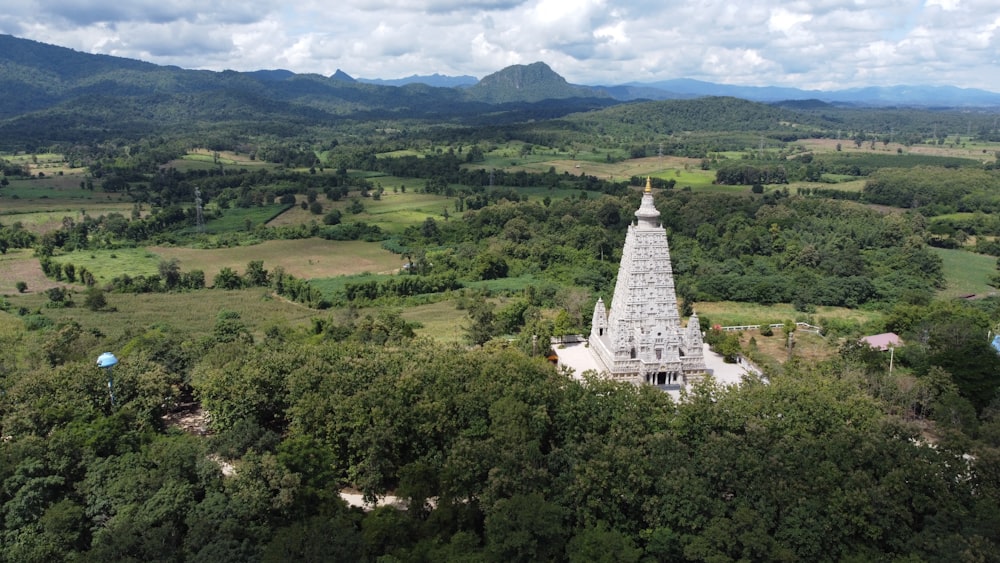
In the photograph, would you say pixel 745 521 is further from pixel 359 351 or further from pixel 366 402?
pixel 359 351

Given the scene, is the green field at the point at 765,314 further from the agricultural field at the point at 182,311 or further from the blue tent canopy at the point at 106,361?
the blue tent canopy at the point at 106,361

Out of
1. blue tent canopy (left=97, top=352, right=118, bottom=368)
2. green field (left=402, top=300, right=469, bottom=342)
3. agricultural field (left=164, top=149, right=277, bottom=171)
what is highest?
agricultural field (left=164, top=149, right=277, bottom=171)

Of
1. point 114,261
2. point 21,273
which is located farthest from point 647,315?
point 21,273

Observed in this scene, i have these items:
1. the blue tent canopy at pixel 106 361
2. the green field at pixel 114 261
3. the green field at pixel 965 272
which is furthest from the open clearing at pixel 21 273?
the green field at pixel 965 272

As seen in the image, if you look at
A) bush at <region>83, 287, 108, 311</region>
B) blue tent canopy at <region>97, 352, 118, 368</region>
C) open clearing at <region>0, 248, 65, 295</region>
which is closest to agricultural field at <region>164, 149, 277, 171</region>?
open clearing at <region>0, 248, 65, 295</region>

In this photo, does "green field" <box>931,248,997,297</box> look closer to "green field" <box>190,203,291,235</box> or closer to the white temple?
the white temple

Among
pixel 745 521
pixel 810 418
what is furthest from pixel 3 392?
pixel 810 418
